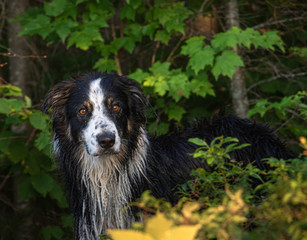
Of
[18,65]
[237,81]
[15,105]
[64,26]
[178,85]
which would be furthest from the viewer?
[18,65]

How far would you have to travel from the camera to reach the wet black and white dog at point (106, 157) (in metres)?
3.85

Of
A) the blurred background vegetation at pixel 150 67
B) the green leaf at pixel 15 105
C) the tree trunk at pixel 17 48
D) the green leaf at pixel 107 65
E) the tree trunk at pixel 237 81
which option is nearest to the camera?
the green leaf at pixel 15 105

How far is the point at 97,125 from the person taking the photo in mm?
3615

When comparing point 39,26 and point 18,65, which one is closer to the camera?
point 39,26

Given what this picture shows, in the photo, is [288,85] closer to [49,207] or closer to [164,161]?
[164,161]

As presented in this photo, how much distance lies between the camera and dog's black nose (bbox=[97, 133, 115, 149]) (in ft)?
11.5

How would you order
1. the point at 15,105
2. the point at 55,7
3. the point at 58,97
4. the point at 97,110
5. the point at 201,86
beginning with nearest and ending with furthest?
the point at 97,110 → the point at 58,97 → the point at 15,105 → the point at 55,7 → the point at 201,86

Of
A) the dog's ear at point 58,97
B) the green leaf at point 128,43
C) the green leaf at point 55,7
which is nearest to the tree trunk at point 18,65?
the green leaf at point 55,7

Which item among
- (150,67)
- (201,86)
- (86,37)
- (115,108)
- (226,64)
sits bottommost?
(115,108)

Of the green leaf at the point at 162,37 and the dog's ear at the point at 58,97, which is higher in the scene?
the green leaf at the point at 162,37

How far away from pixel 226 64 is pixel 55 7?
233 centimetres

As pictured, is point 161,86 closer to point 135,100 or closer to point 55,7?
point 135,100

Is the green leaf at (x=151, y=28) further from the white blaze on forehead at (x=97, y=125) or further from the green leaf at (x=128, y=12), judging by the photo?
the white blaze on forehead at (x=97, y=125)

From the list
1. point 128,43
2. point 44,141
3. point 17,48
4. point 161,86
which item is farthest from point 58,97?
point 17,48
